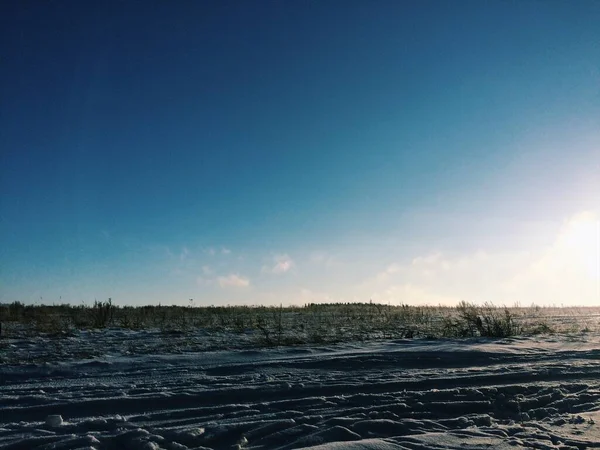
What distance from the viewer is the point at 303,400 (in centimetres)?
425

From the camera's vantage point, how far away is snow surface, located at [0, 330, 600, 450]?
3283mm

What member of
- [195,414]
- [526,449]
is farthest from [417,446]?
[195,414]

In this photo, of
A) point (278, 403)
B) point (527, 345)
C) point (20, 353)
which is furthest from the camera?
point (527, 345)

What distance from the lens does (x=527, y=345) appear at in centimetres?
809

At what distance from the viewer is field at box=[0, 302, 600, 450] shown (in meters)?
3.30

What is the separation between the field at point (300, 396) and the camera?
3301 millimetres

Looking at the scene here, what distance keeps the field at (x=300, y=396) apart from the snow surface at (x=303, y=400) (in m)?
0.01

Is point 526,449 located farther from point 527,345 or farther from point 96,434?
point 527,345

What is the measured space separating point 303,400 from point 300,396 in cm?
19

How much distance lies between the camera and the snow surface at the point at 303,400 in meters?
3.28

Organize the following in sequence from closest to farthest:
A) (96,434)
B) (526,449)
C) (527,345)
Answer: (526,449) → (96,434) → (527,345)

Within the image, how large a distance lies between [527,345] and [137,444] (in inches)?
281

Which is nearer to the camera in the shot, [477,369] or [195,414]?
[195,414]

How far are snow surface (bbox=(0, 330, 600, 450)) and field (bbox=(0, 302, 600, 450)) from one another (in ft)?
0.05
